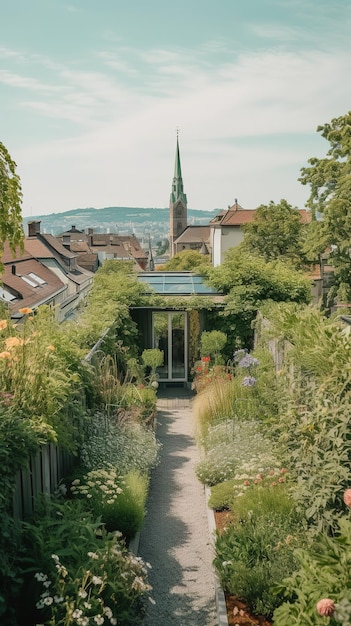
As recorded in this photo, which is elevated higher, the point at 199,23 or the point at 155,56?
the point at 199,23

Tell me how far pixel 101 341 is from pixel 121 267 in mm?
7190

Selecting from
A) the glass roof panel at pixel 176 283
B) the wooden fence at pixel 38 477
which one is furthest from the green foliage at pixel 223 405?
the glass roof panel at pixel 176 283

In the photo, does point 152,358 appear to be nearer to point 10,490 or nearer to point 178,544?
point 178,544

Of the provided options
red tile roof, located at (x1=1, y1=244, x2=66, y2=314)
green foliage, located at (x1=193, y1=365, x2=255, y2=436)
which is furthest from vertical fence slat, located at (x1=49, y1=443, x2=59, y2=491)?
red tile roof, located at (x1=1, y1=244, x2=66, y2=314)

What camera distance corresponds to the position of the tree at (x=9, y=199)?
17.5 feet

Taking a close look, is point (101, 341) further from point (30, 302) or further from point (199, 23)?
point (30, 302)

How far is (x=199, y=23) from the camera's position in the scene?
24.1 feet

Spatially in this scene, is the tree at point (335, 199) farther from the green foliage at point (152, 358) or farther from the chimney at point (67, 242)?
the chimney at point (67, 242)

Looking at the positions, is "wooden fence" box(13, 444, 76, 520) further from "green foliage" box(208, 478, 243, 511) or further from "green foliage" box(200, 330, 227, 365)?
"green foliage" box(200, 330, 227, 365)

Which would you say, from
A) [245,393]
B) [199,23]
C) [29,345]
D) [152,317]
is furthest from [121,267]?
[29,345]

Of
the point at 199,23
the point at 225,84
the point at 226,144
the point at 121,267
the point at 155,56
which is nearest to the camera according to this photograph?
the point at 155,56

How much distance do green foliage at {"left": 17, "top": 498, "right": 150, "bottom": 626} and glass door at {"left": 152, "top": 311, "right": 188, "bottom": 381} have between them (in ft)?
33.4

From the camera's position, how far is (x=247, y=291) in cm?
1473

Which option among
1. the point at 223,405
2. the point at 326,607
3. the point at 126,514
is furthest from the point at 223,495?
the point at 326,607
